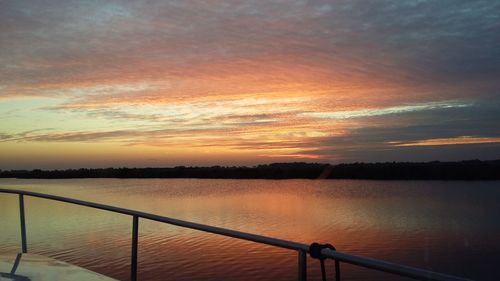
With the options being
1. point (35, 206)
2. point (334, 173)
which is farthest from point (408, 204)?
point (334, 173)

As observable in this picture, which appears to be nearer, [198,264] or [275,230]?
[198,264]

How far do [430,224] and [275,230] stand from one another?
22.5ft

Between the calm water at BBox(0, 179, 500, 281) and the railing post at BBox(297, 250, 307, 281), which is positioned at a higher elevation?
the railing post at BBox(297, 250, 307, 281)

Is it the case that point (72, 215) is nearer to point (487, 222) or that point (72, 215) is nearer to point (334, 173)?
point (487, 222)

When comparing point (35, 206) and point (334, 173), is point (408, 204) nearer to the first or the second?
point (35, 206)

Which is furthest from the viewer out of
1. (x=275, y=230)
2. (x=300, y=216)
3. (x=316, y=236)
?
(x=300, y=216)

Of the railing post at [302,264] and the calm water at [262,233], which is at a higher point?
the railing post at [302,264]

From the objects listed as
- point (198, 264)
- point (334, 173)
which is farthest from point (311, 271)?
point (334, 173)

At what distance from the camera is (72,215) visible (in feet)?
74.7

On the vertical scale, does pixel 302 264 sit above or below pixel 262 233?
above

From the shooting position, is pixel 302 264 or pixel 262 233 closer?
pixel 302 264

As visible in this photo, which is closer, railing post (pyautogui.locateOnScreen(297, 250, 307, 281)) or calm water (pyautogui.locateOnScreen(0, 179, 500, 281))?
railing post (pyautogui.locateOnScreen(297, 250, 307, 281))

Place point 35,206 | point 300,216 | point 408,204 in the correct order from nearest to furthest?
point 300,216, point 35,206, point 408,204

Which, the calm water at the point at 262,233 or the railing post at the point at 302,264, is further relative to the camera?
the calm water at the point at 262,233
